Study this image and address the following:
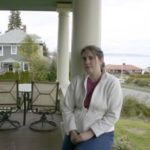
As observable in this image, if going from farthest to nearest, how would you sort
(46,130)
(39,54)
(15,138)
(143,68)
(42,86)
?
(39,54)
(42,86)
(46,130)
(15,138)
(143,68)

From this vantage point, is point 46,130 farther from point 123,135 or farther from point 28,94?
point 123,135

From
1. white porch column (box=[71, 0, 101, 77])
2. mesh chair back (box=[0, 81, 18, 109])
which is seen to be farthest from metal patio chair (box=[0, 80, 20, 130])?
white porch column (box=[71, 0, 101, 77])

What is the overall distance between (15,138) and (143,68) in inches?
91.2

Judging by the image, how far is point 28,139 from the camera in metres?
4.43

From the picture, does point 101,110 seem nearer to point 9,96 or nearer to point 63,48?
point 9,96

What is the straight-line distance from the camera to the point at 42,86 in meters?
5.31

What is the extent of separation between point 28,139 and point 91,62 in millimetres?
2446

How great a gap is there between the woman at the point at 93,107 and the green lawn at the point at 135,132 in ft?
2.23

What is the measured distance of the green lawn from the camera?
293cm

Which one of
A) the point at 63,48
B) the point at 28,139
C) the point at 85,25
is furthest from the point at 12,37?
the point at 85,25

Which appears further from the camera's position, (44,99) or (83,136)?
(44,99)

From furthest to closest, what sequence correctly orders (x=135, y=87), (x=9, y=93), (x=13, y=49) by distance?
(x=13, y=49)
(x=9, y=93)
(x=135, y=87)

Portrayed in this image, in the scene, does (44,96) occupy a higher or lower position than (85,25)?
lower

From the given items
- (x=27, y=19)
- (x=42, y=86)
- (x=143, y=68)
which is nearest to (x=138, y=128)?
(x=143, y=68)
